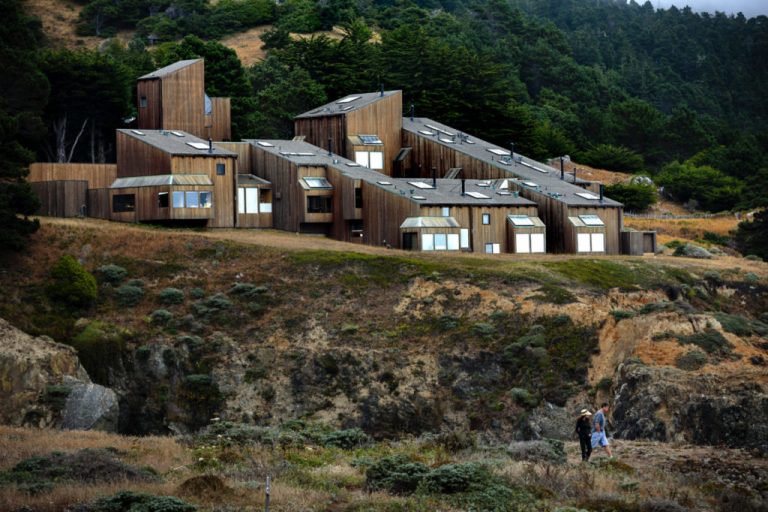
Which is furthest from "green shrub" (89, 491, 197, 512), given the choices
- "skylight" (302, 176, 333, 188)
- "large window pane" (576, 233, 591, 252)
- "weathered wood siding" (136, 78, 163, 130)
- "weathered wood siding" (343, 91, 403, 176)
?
"weathered wood siding" (343, 91, 403, 176)

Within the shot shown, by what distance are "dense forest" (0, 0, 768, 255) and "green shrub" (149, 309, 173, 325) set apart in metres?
12.2

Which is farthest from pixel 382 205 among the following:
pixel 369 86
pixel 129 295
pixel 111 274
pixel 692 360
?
pixel 369 86

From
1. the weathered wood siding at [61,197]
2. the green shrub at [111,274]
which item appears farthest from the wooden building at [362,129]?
the green shrub at [111,274]

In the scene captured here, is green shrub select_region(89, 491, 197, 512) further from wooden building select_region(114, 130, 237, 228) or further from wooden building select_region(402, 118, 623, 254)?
wooden building select_region(402, 118, 623, 254)

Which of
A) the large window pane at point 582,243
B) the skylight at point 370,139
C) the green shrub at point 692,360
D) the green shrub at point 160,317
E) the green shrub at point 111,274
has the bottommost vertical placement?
the green shrub at point 692,360

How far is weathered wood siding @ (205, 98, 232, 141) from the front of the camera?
9006cm

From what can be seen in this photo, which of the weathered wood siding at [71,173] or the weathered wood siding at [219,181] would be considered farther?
the weathered wood siding at [71,173]

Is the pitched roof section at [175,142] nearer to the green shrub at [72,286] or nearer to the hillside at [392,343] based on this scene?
the hillside at [392,343]

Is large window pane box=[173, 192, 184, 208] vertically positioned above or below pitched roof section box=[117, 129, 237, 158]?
below

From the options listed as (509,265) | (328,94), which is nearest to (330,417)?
(509,265)

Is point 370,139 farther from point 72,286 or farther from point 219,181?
point 72,286

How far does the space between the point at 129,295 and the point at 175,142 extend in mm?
16454

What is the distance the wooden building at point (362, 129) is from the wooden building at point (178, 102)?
760 cm

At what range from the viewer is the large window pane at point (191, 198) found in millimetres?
79562
